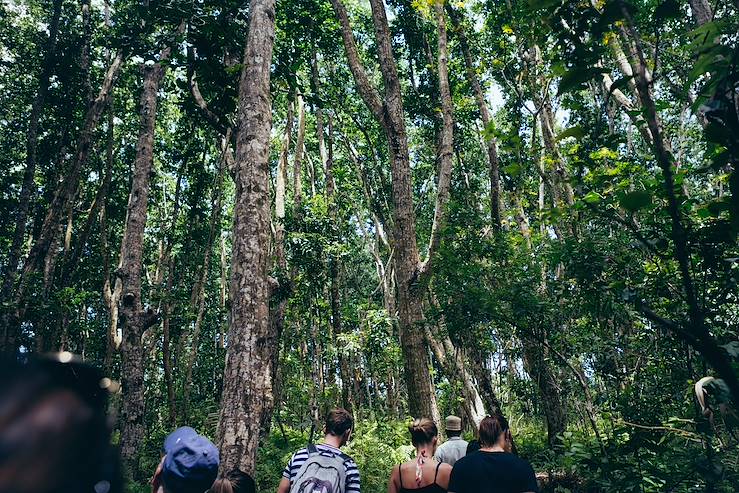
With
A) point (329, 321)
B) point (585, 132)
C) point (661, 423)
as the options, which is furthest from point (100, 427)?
point (329, 321)

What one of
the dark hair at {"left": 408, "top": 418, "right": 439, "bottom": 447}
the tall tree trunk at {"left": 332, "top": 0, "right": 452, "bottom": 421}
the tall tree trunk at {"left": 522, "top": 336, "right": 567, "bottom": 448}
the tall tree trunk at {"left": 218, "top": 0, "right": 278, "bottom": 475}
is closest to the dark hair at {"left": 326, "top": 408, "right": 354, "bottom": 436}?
the dark hair at {"left": 408, "top": 418, "right": 439, "bottom": 447}

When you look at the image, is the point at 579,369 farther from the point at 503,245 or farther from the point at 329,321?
the point at 329,321

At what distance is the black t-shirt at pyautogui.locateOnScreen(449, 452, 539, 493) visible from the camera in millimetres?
3375

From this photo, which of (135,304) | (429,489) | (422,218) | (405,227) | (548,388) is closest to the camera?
(429,489)

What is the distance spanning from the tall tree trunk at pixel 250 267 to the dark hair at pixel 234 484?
37.3 inches

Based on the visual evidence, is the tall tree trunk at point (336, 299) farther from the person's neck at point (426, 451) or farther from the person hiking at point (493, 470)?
the person hiking at point (493, 470)

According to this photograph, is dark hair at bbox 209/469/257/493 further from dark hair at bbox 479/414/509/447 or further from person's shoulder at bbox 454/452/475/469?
dark hair at bbox 479/414/509/447

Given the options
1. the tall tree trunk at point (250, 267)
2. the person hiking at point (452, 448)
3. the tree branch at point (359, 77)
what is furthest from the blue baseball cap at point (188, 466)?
the tree branch at point (359, 77)

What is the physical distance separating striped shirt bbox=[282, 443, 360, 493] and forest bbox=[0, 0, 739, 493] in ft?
1.92

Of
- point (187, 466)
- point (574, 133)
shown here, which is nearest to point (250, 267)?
point (187, 466)

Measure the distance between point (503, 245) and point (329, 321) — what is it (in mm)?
11221

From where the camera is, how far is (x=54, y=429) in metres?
0.88

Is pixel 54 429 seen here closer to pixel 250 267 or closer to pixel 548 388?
pixel 250 267

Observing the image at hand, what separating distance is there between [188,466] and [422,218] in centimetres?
2102
